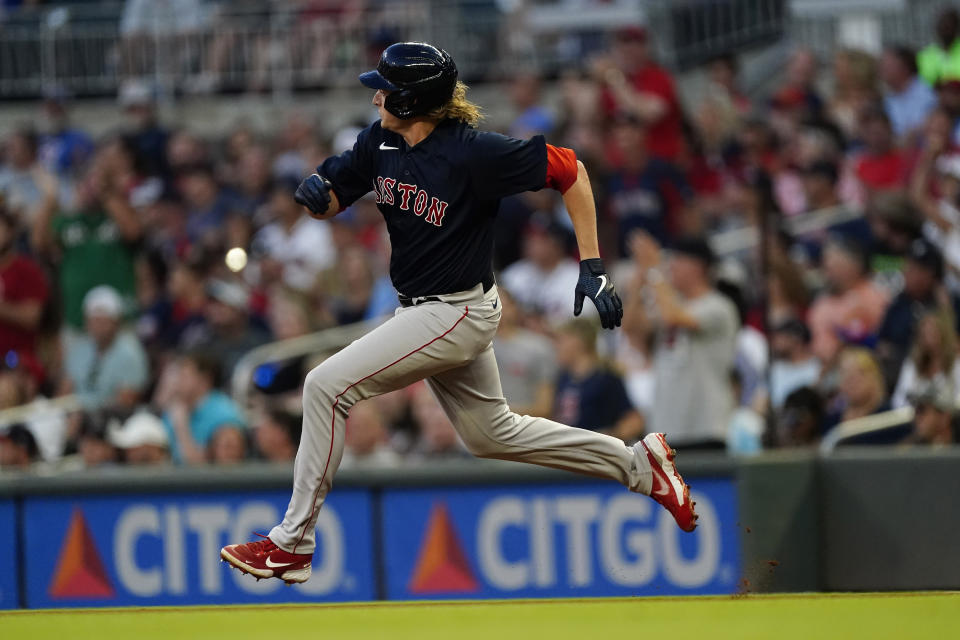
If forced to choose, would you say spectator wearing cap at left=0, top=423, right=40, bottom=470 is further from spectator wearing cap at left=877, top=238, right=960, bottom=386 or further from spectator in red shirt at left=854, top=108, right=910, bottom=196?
spectator in red shirt at left=854, top=108, right=910, bottom=196

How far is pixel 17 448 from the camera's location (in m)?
9.86

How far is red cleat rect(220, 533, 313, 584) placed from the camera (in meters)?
5.51

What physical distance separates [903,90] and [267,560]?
7.74 m

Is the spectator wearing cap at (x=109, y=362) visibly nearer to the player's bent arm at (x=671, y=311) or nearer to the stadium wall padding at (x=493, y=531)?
the stadium wall padding at (x=493, y=531)

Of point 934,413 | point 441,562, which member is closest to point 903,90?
point 934,413

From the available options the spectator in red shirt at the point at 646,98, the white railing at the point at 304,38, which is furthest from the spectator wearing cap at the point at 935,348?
the white railing at the point at 304,38

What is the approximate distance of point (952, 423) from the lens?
8164mm

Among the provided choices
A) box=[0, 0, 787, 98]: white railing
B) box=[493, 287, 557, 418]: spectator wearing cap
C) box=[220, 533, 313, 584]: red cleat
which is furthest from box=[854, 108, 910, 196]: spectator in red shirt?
box=[220, 533, 313, 584]: red cleat

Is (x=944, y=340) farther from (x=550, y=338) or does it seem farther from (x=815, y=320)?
(x=550, y=338)

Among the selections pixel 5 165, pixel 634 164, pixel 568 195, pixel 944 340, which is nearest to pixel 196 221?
pixel 5 165

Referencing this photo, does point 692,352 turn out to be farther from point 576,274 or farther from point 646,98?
point 646,98

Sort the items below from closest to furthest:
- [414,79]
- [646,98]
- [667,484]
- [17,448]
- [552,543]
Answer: [414,79]
[667,484]
[552,543]
[17,448]
[646,98]

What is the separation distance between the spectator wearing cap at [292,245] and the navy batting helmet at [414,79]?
5881 mm

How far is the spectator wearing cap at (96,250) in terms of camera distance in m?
11.7
